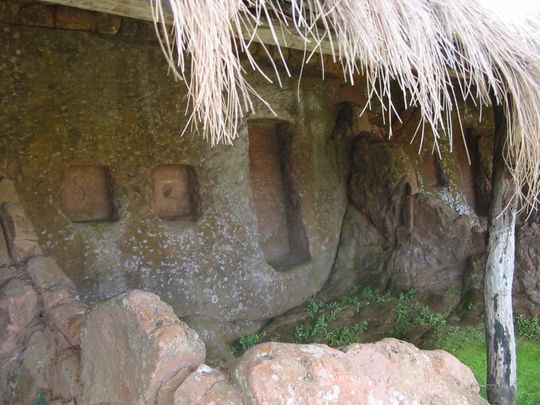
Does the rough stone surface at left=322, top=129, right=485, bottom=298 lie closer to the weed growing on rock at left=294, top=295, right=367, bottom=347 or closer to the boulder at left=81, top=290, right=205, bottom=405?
the weed growing on rock at left=294, top=295, right=367, bottom=347

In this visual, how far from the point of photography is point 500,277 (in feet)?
11.5

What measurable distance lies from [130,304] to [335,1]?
4.41 ft

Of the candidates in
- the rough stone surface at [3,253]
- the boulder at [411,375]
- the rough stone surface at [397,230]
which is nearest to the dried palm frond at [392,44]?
the boulder at [411,375]

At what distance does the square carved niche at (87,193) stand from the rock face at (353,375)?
2.47 meters

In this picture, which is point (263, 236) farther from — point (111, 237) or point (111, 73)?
point (111, 73)

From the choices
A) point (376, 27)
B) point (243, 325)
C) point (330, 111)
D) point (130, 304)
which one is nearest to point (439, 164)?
point (330, 111)

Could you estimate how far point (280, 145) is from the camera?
5.23 metres

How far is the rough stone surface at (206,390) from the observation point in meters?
1.88

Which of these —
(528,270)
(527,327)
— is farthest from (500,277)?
(528,270)

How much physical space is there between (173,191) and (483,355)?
8.46 ft

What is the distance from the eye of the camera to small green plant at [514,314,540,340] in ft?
14.9

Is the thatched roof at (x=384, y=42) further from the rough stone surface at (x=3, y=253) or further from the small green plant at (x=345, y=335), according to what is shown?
the small green plant at (x=345, y=335)

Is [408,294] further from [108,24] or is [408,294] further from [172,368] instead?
[172,368]

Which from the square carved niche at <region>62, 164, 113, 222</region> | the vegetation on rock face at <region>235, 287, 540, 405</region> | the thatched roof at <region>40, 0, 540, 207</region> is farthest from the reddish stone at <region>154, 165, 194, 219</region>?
the thatched roof at <region>40, 0, 540, 207</region>
